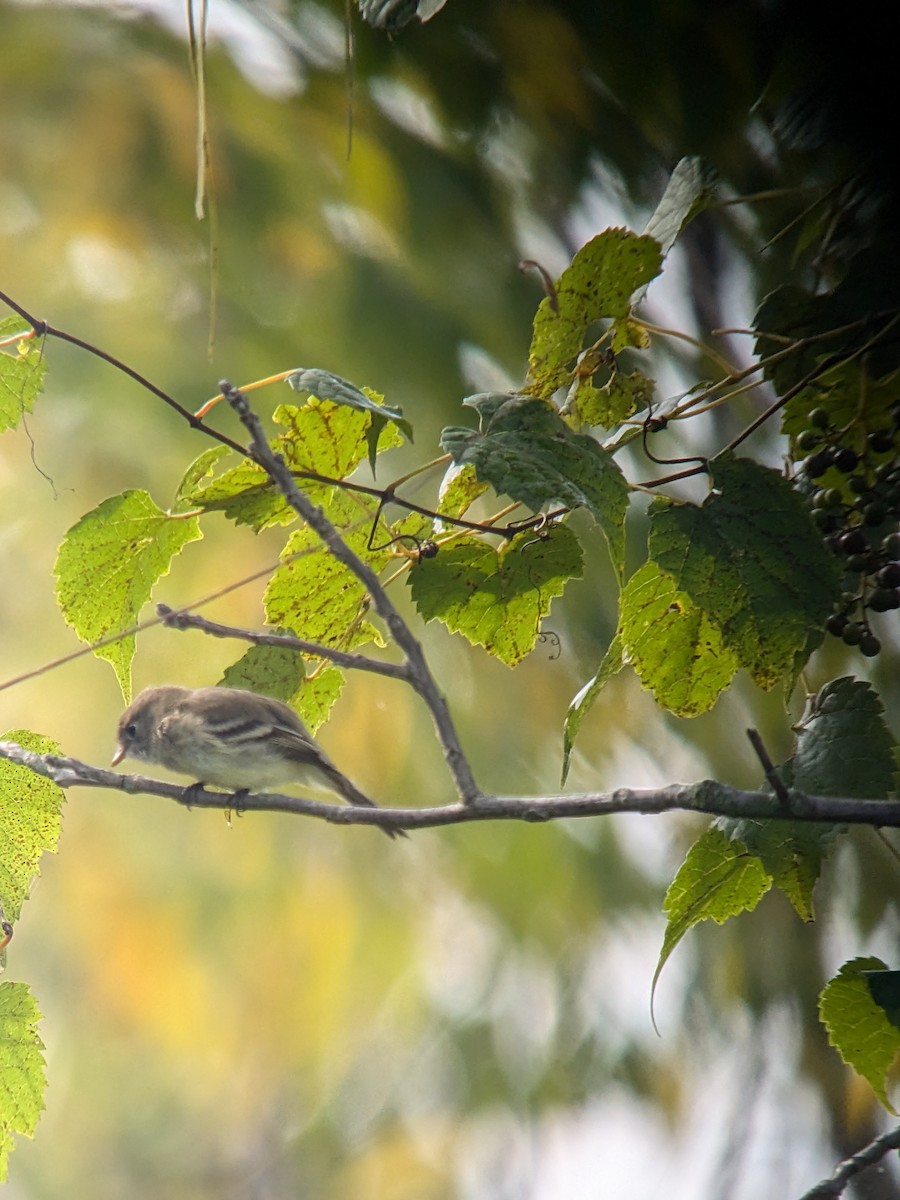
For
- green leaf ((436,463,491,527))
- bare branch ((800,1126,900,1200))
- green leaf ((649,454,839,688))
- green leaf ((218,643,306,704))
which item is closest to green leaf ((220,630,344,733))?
green leaf ((218,643,306,704))

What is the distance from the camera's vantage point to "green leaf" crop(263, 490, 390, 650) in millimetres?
564

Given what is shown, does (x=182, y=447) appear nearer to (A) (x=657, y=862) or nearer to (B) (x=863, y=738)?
(A) (x=657, y=862)

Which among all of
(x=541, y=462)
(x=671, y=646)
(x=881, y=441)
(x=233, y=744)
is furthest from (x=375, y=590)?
(x=233, y=744)

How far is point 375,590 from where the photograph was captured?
0.39m

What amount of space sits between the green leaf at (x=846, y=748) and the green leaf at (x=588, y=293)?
0.68ft

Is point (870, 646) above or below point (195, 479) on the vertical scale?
below

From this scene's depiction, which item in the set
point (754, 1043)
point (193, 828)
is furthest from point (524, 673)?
point (193, 828)

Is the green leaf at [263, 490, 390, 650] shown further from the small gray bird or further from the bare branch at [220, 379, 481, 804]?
the small gray bird

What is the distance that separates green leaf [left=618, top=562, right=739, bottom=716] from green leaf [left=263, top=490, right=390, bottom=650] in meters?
0.14

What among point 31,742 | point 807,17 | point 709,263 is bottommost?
point 31,742

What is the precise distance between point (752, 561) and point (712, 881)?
5.9 inches

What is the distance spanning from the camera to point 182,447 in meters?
1.63

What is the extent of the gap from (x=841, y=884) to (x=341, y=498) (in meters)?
0.61

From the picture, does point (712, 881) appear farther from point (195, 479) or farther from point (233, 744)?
point (233, 744)
